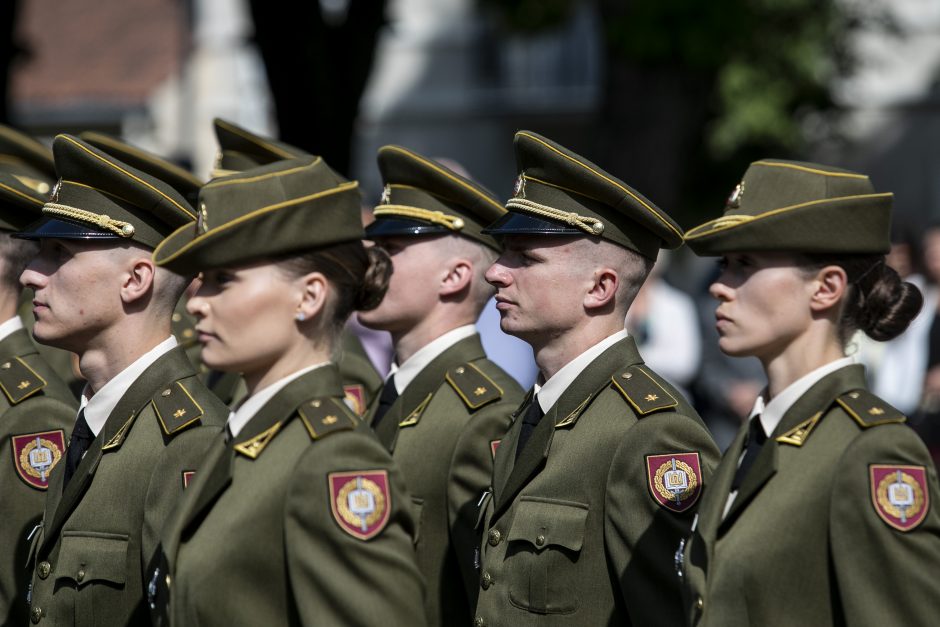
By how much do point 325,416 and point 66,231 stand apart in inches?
47.4

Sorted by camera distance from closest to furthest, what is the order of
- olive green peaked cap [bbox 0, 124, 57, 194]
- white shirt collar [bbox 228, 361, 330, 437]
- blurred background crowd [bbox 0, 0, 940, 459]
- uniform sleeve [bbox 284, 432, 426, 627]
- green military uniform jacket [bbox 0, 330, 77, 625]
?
uniform sleeve [bbox 284, 432, 426, 627] < white shirt collar [bbox 228, 361, 330, 437] < green military uniform jacket [bbox 0, 330, 77, 625] < olive green peaked cap [bbox 0, 124, 57, 194] < blurred background crowd [bbox 0, 0, 940, 459]

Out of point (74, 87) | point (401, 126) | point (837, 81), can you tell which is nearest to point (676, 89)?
point (837, 81)

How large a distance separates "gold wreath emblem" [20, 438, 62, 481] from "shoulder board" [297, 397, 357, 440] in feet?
4.37

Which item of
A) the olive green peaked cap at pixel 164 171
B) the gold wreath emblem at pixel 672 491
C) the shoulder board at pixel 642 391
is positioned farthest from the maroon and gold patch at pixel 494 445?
the olive green peaked cap at pixel 164 171

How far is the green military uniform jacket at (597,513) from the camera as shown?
4.08 metres

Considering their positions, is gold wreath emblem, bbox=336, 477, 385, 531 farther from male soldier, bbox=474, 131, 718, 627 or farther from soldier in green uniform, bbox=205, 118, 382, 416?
soldier in green uniform, bbox=205, 118, 382, 416

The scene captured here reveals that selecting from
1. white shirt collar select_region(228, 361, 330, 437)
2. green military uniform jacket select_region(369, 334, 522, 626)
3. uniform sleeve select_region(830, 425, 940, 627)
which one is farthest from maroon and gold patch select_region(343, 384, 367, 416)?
uniform sleeve select_region(830, 425, 940, 627)

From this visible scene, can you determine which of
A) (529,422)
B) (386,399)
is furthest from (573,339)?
(386,399)

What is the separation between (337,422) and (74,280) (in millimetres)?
1174

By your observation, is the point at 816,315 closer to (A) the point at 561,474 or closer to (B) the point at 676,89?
(A) the point at 561,474

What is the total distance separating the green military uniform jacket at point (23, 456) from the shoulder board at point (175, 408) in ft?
1.31

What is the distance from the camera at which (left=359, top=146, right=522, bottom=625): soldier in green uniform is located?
486 centimetres

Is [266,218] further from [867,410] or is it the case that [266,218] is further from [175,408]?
[867,410]

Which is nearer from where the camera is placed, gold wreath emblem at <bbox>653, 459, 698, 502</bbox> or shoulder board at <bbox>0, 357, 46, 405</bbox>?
gold wreath emblem at <bbox>653, 459, 698, 502</bbox>
